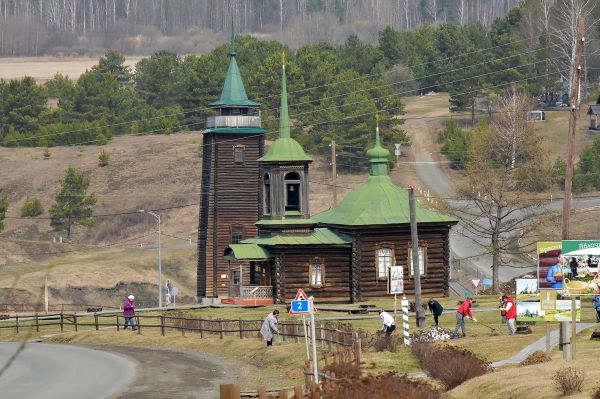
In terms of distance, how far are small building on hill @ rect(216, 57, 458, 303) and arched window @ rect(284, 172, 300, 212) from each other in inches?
13.0

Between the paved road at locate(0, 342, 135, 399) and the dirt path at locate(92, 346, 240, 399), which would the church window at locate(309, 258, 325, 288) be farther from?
the paved road at locate(0, 342, 135, 399)

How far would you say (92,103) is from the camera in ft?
534

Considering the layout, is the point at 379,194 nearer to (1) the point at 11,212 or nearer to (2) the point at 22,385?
(2) the point at 22,385

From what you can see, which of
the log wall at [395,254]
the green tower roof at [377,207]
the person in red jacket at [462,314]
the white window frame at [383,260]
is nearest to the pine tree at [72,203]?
the green tower roof at [377,207]

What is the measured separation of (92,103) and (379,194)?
309 feet

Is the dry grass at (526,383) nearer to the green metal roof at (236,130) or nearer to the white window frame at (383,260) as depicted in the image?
the white window frame at (383,260)

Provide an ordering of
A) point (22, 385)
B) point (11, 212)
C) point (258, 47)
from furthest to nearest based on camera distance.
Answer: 1. point (258, 47)
2. point (11, 212)
3. point (22, 385)

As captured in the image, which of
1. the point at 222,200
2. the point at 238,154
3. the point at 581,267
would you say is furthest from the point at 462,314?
the point at 238,154

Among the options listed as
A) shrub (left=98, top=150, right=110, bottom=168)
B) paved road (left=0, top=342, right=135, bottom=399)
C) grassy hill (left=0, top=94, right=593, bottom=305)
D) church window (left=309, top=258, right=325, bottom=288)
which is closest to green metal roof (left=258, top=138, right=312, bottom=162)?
church window (left=309, top=258, right=325, bottom=288)

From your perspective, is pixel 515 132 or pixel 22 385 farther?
pixel 515 132

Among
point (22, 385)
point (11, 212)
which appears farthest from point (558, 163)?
point (22, 385)

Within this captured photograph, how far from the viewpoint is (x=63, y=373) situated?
4197 cm

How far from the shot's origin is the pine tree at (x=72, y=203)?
122 meters

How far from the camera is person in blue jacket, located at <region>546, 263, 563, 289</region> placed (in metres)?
34.1
